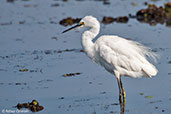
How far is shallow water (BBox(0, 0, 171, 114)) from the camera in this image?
341 inches

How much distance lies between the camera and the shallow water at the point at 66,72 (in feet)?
28.4

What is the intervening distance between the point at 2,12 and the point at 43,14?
88.2 inches

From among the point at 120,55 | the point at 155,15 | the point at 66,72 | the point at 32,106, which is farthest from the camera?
the point at 155,15

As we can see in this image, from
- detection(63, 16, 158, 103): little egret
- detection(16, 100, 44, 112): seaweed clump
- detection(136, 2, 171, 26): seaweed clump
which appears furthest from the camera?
detection(136, 2, 171, 26): seaweed clump

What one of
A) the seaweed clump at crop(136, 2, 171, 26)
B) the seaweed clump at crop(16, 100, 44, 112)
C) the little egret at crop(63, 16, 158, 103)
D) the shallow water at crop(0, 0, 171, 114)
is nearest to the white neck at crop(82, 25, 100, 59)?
the little egret at crop(63, 16, 158, 103)

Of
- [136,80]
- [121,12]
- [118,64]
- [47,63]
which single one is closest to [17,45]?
[47,63]

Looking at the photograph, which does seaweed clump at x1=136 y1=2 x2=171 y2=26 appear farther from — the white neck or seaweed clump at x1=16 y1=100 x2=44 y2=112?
seaweed clump at x1=16 y1=100 x2=44 y2=112

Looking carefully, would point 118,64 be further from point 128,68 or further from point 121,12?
point 121,12

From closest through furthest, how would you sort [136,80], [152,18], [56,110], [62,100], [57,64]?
[56,110]
[62,100]
[136,80]
[57,64]
[152,18]

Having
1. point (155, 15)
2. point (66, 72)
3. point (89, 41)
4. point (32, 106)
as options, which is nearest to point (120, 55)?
point (89, 41)

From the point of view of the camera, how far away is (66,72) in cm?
1105

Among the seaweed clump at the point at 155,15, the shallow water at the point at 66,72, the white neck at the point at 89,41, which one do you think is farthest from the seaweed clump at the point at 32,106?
the seaweed clump at the point at 155,15

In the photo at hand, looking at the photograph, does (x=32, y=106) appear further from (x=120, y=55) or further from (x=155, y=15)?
(x=155, y=15)

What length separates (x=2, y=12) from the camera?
21297mm
